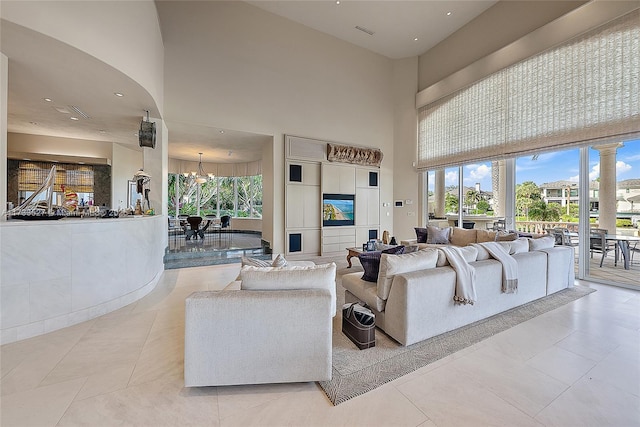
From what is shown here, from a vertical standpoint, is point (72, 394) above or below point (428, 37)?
below

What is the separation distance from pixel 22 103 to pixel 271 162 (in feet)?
13.9

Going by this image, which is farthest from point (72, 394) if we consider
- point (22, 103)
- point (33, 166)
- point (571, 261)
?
point (33, 166)

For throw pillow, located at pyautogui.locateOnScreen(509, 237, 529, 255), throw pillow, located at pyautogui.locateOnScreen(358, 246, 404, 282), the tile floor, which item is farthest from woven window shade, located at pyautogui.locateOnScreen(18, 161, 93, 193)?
throw pillow, located at pyautogui.locateOnScreen(509, 237, 529, 255)

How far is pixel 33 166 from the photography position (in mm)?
6434

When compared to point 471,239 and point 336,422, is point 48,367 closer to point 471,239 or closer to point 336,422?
point 336,422

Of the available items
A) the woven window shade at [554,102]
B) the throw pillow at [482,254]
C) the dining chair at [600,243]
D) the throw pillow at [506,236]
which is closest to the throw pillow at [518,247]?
the throw pillow at [482,254]

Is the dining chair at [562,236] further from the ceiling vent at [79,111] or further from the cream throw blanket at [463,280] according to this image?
the ceiling vent at [79,111]

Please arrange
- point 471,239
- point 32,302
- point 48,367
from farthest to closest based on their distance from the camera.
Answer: point 471,239 → point 32,302 → point 48,367

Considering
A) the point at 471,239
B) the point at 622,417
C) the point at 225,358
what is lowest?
the point at 622,417

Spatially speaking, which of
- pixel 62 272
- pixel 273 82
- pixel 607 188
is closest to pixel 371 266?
pixel 62 272

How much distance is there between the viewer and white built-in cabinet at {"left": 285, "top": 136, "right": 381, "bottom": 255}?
630 centimetres

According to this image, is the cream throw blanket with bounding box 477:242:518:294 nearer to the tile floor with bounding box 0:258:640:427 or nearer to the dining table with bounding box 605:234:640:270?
the tile floor with bounding box 0:258:640:427

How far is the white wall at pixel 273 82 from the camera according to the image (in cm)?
525

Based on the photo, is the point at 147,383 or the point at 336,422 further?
the point at 147,383
